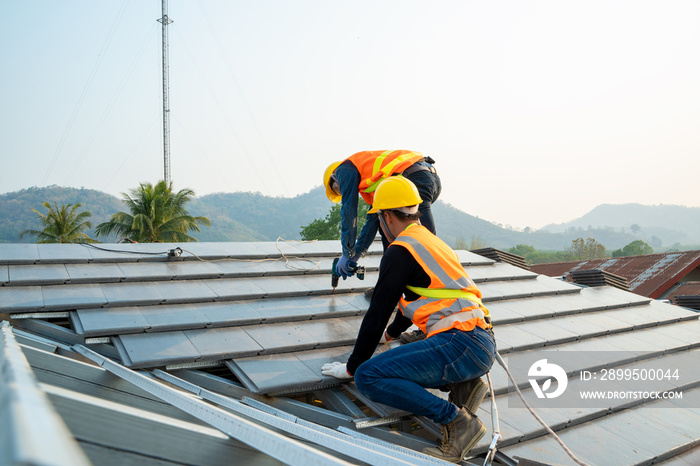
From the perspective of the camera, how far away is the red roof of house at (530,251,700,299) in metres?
11.8

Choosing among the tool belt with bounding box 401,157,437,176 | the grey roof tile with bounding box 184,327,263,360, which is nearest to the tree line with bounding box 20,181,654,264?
the tool belt with bounding box 401,157,437,176

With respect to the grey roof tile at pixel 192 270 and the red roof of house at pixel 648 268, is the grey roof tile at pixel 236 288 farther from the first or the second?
the red roof of house at pixel 648 268

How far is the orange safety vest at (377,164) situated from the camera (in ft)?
14.5

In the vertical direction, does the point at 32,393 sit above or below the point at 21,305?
above

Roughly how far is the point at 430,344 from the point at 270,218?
86704 millimetres

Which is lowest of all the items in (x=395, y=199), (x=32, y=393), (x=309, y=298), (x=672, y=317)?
(x=672, y=317)

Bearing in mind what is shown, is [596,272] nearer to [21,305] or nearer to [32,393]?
[21,305]

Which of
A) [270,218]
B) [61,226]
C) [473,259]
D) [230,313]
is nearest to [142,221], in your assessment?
[61,226]

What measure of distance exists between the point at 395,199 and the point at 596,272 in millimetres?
5226

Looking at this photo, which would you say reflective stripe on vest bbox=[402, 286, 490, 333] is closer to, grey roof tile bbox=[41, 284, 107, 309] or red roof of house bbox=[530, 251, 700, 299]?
grey roof tile bbox=[41, 284, 107, 309]

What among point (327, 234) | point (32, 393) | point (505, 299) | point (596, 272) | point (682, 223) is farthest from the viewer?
point (682, 223)

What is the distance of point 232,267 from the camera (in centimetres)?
520

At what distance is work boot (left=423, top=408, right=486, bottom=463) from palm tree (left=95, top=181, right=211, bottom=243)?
2955 cm

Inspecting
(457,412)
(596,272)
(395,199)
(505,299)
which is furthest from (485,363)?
(596,272)
